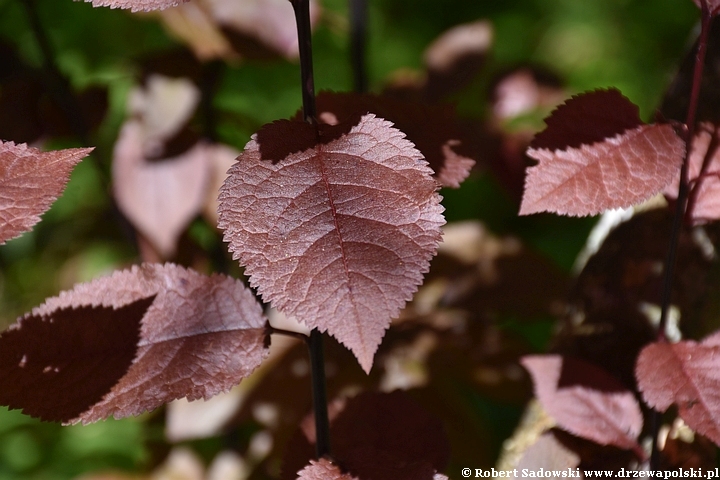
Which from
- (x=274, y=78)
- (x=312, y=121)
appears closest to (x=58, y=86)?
(x=312, y=121)

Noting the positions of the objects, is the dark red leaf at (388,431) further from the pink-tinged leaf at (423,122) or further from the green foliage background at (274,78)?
the green foliage background at (274,78)

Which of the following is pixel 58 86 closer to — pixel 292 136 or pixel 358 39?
pixel 358 39

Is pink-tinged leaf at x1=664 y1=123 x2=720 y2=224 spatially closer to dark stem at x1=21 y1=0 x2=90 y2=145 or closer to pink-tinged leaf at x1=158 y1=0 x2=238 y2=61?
pink-tinged leaf at x1=158 y1=0 x2=238 y2=61

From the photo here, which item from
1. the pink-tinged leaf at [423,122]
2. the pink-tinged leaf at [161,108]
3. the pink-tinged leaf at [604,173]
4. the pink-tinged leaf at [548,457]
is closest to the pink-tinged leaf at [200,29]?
the pink-tinged leaf at [161,108]

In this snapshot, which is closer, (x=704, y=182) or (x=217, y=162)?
(x=704, y=182)

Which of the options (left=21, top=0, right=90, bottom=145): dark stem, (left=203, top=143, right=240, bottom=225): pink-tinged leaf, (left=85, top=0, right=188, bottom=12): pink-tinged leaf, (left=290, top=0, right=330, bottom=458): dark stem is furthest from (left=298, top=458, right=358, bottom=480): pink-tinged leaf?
(left=21, top=0, right=90, bottom=145): dark stem

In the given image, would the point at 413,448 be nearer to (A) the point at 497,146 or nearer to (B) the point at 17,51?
(A) the point at 497,146

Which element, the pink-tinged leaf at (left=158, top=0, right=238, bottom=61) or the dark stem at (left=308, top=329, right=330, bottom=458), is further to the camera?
the pink-tinged leaf at (left=158, top=0, right=238, bottom=61)
